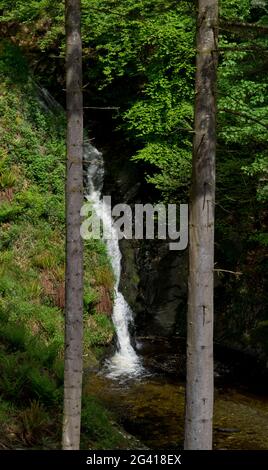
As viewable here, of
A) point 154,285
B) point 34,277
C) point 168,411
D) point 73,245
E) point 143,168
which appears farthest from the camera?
point 143,168

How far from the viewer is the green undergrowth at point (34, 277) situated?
8.16 meters

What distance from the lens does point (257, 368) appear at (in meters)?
13.8

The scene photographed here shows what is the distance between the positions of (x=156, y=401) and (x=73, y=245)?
6.04m

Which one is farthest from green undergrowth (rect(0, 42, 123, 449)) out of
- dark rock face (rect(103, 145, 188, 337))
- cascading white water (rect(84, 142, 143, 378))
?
dark rock face (rect(103, 145, 188, 337))

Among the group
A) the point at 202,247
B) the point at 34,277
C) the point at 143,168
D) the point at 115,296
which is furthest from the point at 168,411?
the point at 143,168

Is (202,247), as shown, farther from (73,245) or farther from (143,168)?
(143,168)

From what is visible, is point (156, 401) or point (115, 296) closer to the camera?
point (156, 401)

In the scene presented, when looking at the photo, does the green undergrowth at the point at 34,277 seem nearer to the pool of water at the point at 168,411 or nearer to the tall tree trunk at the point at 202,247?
the pool of water at the point at 168,411

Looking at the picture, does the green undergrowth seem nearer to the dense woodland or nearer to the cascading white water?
the dense woodland

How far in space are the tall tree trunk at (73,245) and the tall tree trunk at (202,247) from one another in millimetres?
1527

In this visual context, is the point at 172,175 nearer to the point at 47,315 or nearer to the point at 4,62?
the point at 47,315

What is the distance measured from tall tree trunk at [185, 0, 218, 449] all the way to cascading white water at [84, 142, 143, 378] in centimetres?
557

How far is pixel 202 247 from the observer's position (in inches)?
239

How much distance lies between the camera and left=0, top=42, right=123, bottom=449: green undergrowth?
8.16 metres
